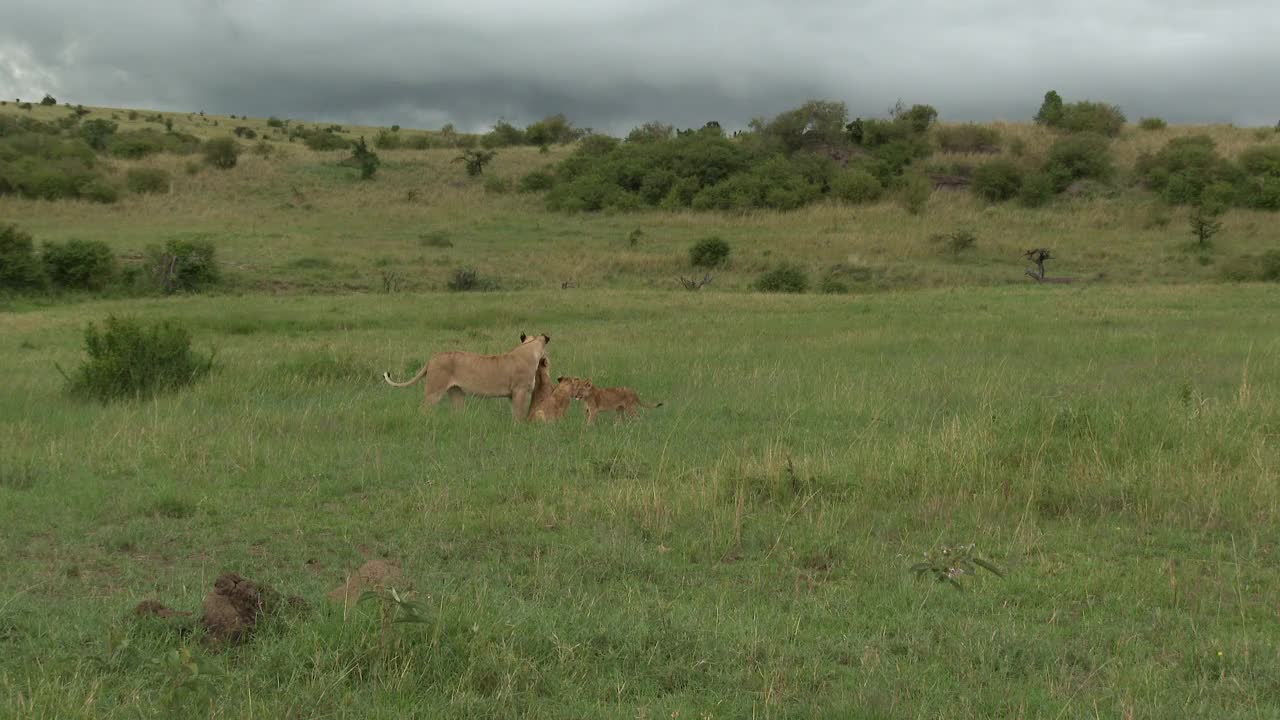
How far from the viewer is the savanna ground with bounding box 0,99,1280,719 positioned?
175 inches

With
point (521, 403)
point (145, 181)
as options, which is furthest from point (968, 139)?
point (521, 403)

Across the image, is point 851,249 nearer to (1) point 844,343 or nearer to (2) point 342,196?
(1) point 844,343

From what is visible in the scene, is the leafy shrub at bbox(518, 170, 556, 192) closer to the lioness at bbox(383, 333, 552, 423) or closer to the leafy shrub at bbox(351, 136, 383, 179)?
the leafy shrub at bbox(351, 136, 383, 179)

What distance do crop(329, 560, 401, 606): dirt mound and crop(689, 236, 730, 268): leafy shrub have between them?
2655cm

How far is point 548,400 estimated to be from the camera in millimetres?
10625

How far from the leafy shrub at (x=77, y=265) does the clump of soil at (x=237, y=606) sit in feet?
80.6

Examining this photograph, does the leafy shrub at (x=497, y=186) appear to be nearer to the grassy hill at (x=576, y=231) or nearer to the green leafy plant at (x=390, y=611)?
the grassy hill at (x=576, y=231)

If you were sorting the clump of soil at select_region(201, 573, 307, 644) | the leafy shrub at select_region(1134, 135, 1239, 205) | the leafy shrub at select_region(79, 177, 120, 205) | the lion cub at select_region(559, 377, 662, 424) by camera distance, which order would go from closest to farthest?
1. the clump of soil at select_region(201, 573, 307, 644)
2. the lion cub at select_region(559, 377, 662, 424)
3. the leafy shrub at select_region(79, 177, 120, 205)
4. the leafy shrub at select_region(1134, 135, 1239, 205)

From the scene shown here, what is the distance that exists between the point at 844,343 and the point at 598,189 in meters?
29.7

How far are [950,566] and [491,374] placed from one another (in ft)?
19.5

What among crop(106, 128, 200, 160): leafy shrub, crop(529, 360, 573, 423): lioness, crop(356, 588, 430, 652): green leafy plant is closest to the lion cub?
crop(529, 360, 573, 423): lioness

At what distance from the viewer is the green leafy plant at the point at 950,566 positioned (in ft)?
18.2

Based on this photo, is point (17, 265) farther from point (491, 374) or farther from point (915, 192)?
point (915, 192)

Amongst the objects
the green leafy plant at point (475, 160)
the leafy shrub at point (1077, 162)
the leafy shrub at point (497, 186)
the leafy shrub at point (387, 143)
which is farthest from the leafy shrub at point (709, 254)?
the leafy shrub at point (387, 143)
